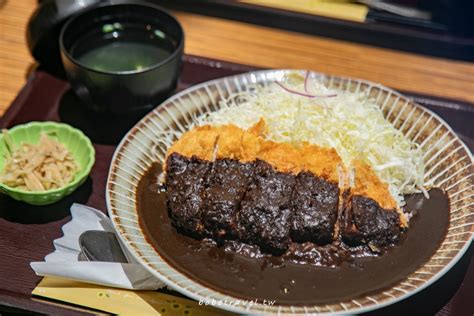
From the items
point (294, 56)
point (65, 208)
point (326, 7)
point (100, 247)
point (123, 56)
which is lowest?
point (65, 208)

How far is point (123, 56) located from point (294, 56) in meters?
1.11

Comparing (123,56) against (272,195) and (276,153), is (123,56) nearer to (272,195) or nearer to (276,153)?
(276,153)

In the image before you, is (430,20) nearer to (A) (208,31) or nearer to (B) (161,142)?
(A) (208,31)

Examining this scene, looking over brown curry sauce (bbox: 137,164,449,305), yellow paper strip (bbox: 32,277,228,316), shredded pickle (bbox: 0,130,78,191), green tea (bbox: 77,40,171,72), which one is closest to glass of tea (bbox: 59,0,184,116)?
green tea (bbox: 77,40,171,72)

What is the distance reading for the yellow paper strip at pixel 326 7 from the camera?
12.8ft

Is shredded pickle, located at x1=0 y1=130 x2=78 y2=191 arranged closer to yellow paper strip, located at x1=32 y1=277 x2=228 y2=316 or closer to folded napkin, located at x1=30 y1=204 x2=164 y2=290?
folded napkin, located at x1=30 y1=204 x2=164 y2=290

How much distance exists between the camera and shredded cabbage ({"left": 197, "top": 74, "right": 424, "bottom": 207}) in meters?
2.77

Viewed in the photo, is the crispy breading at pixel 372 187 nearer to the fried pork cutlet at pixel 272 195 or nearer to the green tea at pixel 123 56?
the fried pork cutlet at pixel 272 195

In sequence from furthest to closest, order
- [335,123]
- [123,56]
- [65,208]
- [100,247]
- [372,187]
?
1. [123,56]
2. [335,123]
3. [65,208]
4. [372,187]
5. [100,247]

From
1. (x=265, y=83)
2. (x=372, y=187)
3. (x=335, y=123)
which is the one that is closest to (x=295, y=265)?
(x=372, y=187)

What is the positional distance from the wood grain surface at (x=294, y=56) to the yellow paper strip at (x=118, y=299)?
1.50m

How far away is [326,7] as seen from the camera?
398 cm

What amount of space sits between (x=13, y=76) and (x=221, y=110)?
1339 mm

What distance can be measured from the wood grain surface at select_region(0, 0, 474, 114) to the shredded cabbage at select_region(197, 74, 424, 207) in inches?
Result: 18.8
